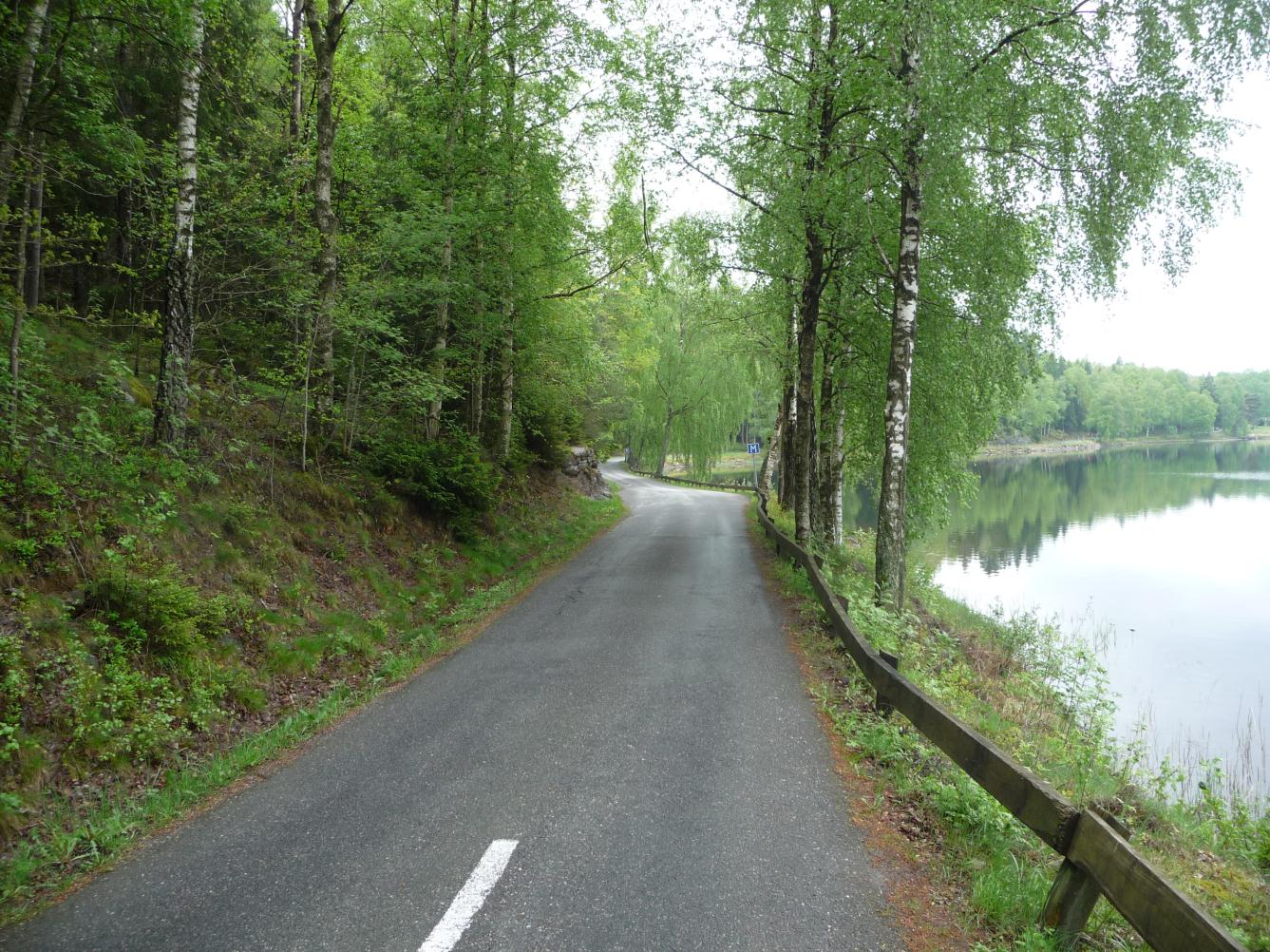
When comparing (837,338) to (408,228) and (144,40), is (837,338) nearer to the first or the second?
(408,228)

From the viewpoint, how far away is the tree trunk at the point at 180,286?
755 cm

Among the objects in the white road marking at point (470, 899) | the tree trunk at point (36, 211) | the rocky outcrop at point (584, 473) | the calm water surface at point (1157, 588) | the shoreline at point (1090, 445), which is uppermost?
the shoreline at point (1090, 445)

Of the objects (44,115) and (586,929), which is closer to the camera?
(586,929)

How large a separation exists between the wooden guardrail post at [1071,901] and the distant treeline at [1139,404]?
107 m

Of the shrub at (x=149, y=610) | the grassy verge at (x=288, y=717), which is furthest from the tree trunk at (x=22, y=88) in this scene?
the grassy verge at (x=288, y=717)

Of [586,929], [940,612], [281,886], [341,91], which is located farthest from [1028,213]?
[341,91]

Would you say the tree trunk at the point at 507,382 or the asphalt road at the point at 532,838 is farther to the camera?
the tree trunk at the point at 507,382

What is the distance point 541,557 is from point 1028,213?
11.2m

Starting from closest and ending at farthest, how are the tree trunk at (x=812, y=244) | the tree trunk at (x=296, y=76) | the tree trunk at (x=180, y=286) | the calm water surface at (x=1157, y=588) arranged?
the tree trunk at (x=180, y=286) < the calm water surface at (x=1157, y=588) < the tree trunk at (x=812, y=244) < the tree trunk at (x=296, y=76)

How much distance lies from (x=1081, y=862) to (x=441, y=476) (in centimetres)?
1073

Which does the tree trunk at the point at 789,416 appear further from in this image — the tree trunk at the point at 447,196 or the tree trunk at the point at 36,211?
the tree trunk at the point at 36,211

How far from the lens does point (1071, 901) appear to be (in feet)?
11.2

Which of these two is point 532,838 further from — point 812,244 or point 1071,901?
point 812,244

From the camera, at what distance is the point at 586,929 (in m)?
3.47
